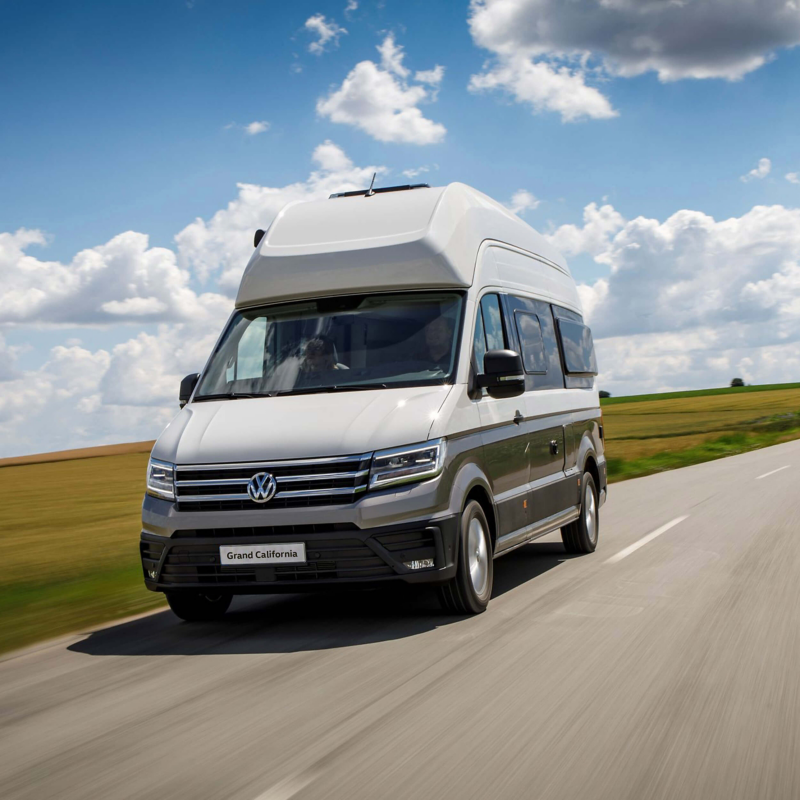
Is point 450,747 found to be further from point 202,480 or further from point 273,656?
point 202,480

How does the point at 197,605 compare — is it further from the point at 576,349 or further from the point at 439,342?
the point at 576,349

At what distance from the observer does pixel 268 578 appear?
21.0 feet

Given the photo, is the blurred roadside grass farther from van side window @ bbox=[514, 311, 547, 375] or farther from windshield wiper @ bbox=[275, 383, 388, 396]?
van side window @ bbox=[514, 311, 547, 375]

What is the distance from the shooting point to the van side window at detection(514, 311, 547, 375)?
861 cm

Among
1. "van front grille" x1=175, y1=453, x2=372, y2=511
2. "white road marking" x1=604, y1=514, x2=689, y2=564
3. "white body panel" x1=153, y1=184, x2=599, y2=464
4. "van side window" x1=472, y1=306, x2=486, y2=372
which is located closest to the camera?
A: "van front grille" x1=175, y1=453, x2=372, y2=511

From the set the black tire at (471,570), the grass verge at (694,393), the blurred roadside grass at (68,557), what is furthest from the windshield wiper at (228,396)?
→ the grass verge at (694,393)

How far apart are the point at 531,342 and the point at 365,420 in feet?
9.43

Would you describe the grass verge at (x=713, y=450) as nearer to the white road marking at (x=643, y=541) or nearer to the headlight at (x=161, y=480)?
the white road marking at (x=643, y=541)

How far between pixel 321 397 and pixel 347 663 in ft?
6.22

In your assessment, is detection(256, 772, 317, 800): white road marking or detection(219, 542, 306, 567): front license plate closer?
detection(256, 772, 317, 800): white road marking

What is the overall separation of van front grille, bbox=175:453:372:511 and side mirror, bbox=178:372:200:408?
1.24 metres

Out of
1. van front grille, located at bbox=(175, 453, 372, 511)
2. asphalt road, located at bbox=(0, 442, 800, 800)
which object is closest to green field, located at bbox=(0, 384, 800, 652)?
asphalt road, located at bbox=(0, 442, 800, 800)

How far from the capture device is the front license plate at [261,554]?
631 centimetres

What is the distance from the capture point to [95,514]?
19391 millimetres
